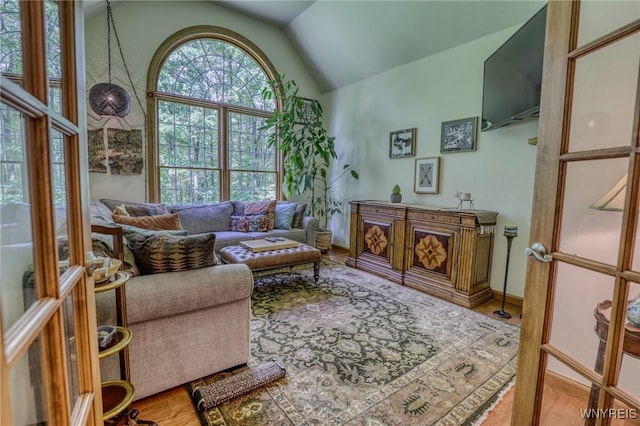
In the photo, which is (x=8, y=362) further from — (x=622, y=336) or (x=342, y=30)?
(x=342, y=30)

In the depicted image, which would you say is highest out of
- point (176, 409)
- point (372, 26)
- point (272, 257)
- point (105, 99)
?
point (372, 26)

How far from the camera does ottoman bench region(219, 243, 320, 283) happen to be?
9.57 feet

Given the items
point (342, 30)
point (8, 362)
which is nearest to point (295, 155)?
point (342, 30)

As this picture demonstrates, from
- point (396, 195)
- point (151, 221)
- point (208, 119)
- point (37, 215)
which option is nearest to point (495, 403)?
point (37, 215)

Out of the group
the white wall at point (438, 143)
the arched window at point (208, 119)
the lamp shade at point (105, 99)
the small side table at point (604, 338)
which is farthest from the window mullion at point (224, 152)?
the small side table at point (604, 338)

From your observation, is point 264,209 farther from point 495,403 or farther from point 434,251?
point 495,403

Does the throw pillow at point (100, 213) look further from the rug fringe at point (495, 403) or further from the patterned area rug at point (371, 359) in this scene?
the rug fringe at point (495, 403)

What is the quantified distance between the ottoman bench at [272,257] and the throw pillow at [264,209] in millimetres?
995

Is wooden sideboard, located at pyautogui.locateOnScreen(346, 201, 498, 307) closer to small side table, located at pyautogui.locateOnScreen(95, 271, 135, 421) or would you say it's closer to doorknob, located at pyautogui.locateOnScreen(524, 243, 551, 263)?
doorknob, located at pyautogui.locateOnScreen(524, 243, 551, 263)

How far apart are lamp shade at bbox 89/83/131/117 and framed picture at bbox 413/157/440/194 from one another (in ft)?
11.9

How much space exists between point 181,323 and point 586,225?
180cm

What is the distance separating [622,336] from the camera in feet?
2.61

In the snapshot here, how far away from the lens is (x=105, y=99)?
10.8 ft

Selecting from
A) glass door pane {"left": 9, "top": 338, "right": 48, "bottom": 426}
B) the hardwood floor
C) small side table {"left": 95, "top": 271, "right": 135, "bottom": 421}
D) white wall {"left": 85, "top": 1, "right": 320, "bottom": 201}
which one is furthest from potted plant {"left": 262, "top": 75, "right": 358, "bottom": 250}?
glass door pane {"left": 9, "top": 338, "right": 48, "bottom": 426}
